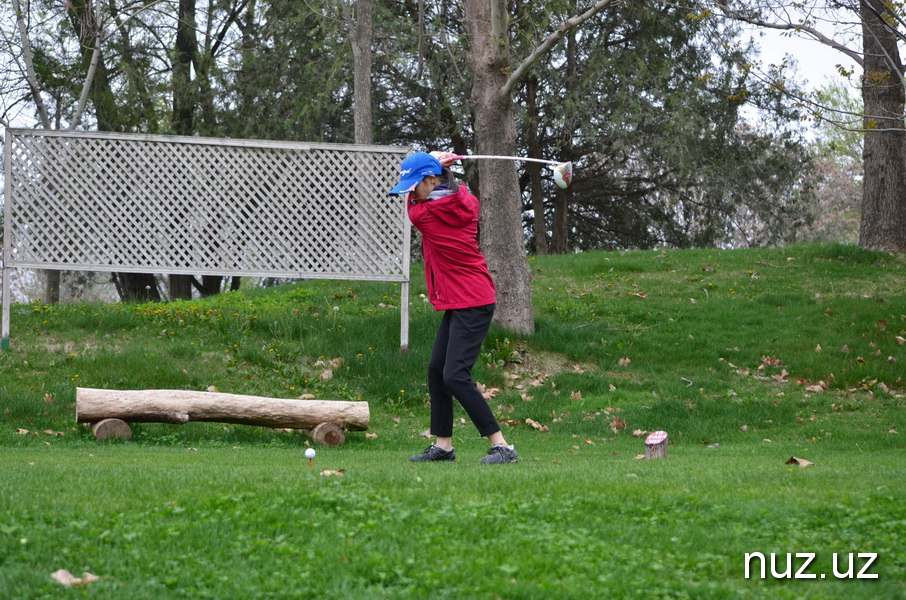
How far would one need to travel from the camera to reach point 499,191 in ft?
39.3

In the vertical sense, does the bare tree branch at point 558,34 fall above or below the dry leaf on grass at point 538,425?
Result: above

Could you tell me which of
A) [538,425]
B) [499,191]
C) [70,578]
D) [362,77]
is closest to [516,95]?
[362,77]

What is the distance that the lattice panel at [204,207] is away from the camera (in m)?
11.1

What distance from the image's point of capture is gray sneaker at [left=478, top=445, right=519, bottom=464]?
652 centimetres

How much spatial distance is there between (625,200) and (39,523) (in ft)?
69.9

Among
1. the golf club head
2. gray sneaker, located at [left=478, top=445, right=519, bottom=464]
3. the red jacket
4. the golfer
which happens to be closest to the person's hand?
the golfer

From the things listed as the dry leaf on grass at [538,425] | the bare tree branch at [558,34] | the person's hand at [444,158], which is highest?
the bare tree branch at [558,34]

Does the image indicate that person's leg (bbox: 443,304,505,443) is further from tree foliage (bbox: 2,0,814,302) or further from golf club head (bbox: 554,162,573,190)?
tree foliage (bbox: 2,0,814,302)

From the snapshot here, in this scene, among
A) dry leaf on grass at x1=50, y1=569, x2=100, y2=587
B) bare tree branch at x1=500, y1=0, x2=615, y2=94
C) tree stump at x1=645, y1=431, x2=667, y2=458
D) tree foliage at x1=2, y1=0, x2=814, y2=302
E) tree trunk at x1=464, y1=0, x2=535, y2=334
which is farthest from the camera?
tree foliage at x1=2, y1=0, x2=814, y2=302

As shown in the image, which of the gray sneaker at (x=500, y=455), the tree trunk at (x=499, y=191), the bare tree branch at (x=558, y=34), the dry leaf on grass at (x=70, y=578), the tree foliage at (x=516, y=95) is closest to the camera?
the dry leaf on grass at (x=70, y=578)

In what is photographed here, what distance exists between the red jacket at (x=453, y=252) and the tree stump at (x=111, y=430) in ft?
11.4

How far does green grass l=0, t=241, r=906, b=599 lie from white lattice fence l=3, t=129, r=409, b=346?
96 centimetres

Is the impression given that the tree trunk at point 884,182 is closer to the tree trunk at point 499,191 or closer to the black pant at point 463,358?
the tree trunk at point 499,191

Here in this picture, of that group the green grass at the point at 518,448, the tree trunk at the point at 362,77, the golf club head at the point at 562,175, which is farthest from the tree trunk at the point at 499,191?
the golf club head at the point at 562,175
